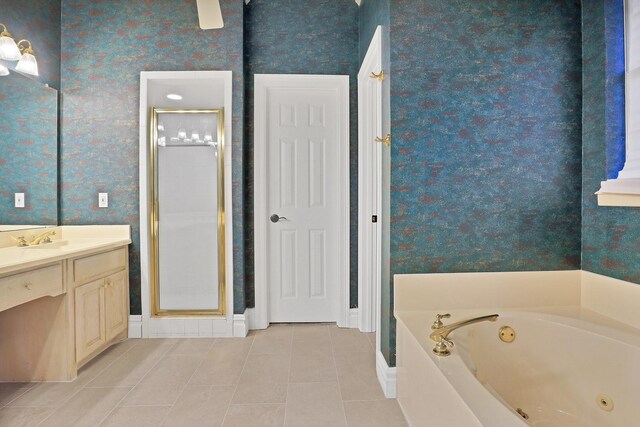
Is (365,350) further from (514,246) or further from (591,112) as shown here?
(591,112)

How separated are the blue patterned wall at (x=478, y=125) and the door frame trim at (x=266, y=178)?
1.10 m

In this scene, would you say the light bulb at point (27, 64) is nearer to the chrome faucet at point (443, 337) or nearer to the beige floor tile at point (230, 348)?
the beige floor tile at point (230, 348)

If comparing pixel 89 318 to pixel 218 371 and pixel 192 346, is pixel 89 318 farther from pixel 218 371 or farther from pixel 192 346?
pixel 218 371

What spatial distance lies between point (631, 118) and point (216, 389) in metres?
2.52

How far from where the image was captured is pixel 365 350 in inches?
95.2

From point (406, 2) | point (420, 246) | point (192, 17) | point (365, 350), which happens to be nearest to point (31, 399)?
point (365, 350)

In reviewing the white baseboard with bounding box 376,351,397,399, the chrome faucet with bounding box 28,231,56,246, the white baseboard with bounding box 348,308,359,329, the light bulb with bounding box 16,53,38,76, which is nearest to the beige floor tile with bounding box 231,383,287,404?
the white baseboard with bounding box 376,351,397,399

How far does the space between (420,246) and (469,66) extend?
999 millimetres

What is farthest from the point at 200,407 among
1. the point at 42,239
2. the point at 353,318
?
the point at 42,239

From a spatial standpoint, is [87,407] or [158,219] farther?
[158,219]

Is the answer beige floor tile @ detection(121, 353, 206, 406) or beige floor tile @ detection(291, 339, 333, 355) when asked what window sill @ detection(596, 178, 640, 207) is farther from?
beige floor tile @ detection(121, 353, 206, 406)

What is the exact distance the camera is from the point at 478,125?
178 centimetres

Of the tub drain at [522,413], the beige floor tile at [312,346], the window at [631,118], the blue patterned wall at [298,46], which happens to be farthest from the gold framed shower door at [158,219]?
the window at [631,118]

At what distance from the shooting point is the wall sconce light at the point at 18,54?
2.09 metres
